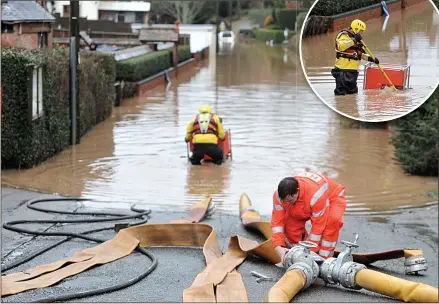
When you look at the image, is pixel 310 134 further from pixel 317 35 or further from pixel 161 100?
pixel 317 35

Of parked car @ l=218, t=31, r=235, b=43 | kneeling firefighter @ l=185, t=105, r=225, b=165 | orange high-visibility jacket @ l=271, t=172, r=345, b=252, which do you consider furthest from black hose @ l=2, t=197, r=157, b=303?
parked car @ l=218, t=31, r=235, b=43

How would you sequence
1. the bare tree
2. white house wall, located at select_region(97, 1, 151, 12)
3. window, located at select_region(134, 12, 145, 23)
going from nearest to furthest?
white house wall, located at select_region(97, 1, 151, 12), window, located at select_region(134, 12, 145, 23), the bare tree

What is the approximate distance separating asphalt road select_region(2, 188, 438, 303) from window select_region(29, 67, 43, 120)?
312 centimetres

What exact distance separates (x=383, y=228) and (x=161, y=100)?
19871 millimetres

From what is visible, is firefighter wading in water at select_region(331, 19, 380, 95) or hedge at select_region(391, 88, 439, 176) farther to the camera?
hedge at select_region(391, 88, 439, 176)

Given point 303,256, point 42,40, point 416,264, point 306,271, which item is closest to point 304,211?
point 303,256

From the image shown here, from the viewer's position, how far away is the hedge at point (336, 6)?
4.35m

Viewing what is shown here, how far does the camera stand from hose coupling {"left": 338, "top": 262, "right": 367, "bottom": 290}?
21.4 feet

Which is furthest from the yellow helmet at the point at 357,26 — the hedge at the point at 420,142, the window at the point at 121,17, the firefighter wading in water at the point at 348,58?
the window at the point at 121,17

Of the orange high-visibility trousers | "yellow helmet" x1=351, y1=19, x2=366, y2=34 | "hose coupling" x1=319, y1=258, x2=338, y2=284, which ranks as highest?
"yellow helmet" x1=351, y1=19, x2=366, y2=34

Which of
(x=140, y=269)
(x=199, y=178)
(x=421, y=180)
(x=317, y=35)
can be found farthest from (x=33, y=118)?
(x=317, y=35)

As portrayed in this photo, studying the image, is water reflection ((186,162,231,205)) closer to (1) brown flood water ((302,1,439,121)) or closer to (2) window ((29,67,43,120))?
(2) window ((29,67,43,120))

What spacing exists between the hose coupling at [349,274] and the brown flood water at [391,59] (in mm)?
2312

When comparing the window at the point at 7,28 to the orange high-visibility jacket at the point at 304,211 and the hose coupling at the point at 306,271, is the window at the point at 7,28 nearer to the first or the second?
the orange high-visibility jacket at the point at 304,211
